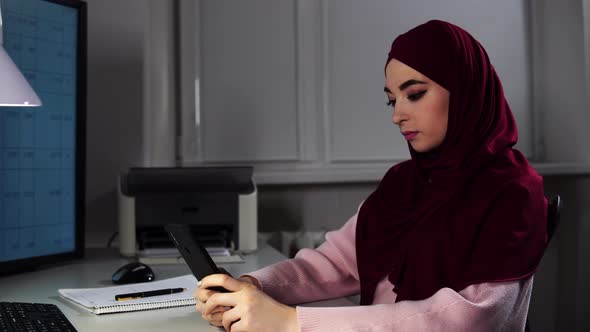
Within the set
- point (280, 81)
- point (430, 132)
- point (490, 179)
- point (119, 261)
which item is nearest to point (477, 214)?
point (490, 179)

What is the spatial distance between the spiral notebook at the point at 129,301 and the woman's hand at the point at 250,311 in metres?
0.20

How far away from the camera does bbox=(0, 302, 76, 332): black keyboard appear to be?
102cm

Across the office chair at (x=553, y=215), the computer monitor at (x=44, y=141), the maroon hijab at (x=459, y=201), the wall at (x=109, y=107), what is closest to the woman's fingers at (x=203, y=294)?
the maroon hijab at (x=459, y=201)

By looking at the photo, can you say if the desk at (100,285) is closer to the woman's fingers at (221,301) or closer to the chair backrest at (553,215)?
the woman's fingers at (221,301)

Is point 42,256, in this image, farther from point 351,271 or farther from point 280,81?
point 280,81

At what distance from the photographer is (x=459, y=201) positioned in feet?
3.72

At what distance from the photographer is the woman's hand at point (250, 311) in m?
1.01

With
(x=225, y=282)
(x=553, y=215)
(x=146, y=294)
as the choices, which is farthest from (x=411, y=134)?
(x=146, y=294)

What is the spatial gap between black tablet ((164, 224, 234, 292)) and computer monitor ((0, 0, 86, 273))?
2.19 ft

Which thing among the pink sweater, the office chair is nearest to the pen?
the pink sweater

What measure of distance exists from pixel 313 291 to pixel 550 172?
152 cm

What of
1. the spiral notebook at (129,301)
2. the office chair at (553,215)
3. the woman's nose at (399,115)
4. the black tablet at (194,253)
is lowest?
the spiral notebook at (129,301)

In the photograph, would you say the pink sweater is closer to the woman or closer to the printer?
the woman

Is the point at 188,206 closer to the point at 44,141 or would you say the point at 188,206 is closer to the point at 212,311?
the point at 44,141
